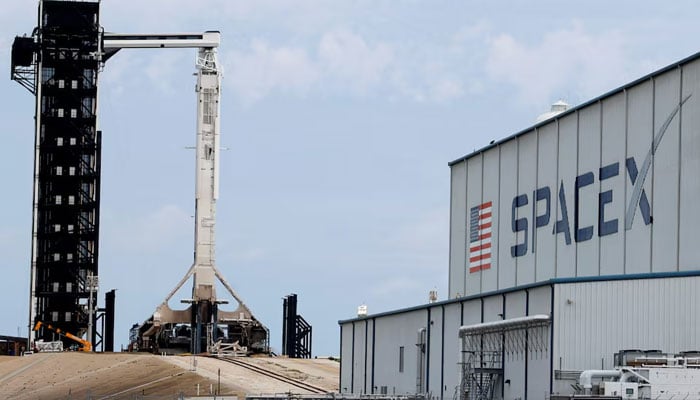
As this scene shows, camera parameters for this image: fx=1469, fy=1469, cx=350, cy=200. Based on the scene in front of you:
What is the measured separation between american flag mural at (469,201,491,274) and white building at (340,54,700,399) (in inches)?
3.5

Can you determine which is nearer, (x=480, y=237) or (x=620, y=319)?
(x=620, y=319)

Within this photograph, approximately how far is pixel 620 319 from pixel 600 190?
42.2 feet

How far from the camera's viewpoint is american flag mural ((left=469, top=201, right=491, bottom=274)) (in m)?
66.1

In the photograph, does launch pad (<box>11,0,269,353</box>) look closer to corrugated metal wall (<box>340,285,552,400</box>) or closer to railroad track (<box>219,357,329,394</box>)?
railroad track (<box>219,357,329,394</box>)

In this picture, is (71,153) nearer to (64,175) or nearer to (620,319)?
(64,175)

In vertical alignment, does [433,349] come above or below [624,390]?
above

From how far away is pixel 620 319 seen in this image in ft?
141

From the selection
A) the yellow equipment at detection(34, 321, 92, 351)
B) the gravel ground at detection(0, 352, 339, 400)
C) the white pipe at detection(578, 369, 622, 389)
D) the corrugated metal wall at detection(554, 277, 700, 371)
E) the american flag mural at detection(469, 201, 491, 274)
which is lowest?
the gravel ground at detection(0, 352, 339, 400)

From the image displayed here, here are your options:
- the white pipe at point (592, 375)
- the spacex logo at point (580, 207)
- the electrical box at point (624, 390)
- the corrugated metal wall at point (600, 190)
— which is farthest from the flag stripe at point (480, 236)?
the electrical box at point (624, 390)

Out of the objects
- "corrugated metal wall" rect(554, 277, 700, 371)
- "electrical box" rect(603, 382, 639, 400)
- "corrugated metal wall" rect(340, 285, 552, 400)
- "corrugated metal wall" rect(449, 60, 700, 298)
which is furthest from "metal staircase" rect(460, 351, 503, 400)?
"electrical box" rect(603, 382, 639, 400)

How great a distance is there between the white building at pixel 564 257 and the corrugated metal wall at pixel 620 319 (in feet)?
0.12

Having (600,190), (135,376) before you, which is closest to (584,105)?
(600,190)

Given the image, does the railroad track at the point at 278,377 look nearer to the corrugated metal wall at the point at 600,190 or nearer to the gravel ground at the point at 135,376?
the gravel ground at the point at 135,376

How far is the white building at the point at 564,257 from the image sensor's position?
1699 inches
